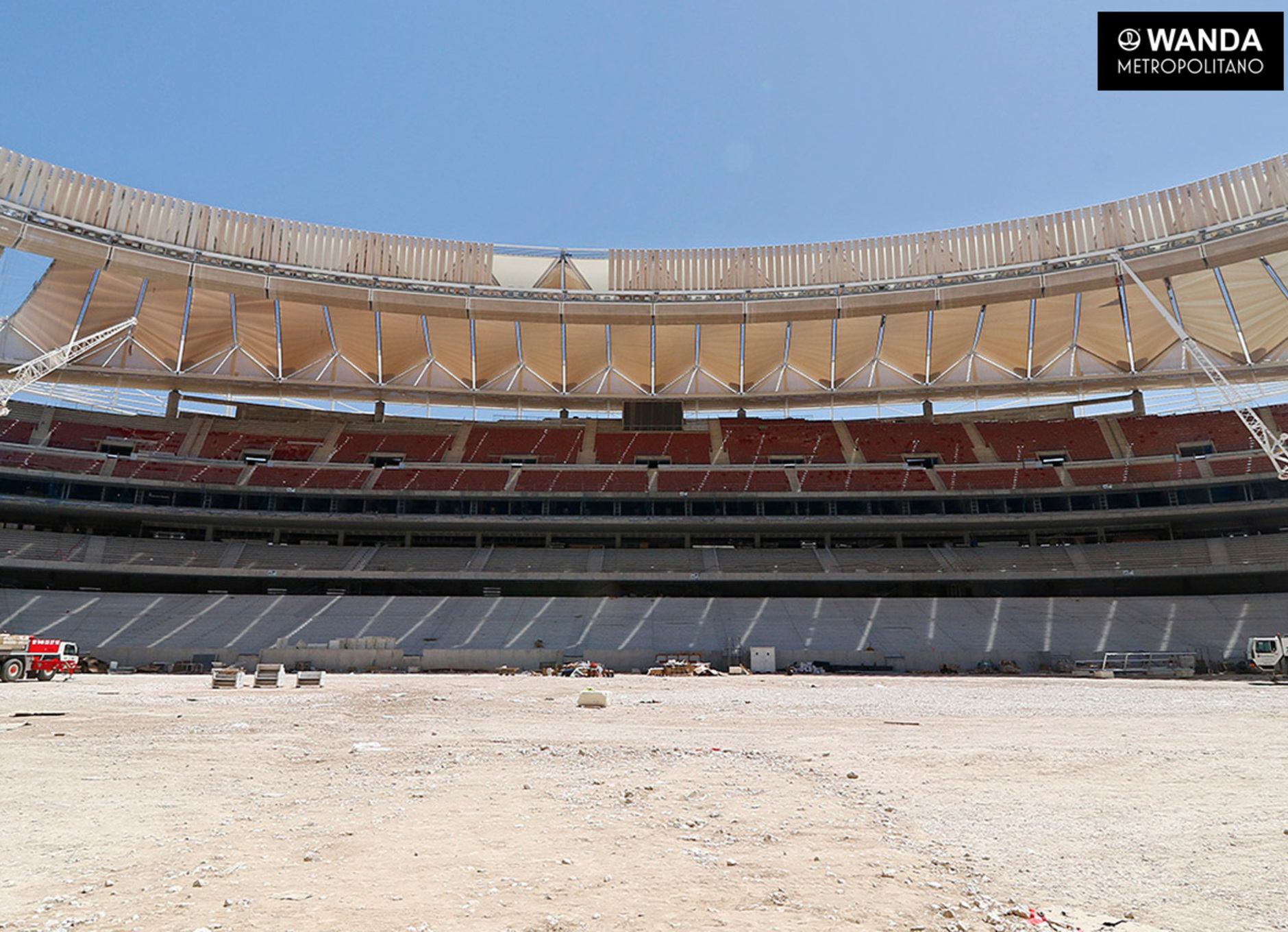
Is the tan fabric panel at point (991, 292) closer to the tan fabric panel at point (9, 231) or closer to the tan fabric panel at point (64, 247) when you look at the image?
the tan fabric panel at point (64, 247)

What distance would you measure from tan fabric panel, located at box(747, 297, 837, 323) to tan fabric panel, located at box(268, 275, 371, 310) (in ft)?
62.0

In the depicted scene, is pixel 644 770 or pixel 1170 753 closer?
pixel 644 770

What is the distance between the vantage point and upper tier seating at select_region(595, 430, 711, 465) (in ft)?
155

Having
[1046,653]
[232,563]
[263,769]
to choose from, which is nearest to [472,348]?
[232,563]

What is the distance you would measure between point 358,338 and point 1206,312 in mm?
44053

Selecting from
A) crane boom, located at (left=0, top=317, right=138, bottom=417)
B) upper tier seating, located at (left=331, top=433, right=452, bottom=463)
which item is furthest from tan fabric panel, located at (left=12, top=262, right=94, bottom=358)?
upper tier seating, located at (left=331, top=433, right=452, bottom=463)

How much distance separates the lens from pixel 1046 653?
3138 cm

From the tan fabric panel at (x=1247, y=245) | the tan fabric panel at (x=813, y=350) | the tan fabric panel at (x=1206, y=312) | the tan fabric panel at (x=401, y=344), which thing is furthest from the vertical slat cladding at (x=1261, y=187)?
the tan fabric panel at (x=401, y=344)

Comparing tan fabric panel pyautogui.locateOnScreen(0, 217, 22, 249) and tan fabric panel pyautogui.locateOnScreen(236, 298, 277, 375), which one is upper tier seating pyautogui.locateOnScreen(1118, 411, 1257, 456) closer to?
tan fabric panel pyautogui.locateOnScreen(236, 298, 277, 375)

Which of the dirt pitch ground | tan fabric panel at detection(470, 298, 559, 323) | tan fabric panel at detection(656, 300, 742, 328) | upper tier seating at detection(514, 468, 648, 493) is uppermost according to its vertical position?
tan fabric panel at detection(656, 300, 742, 328)

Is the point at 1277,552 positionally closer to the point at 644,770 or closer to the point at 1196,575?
the point at 1196,575

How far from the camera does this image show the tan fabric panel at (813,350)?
42.9 meters

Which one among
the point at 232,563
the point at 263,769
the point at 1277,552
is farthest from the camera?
the point at 232,563

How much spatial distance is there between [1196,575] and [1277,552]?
3.38 metres
